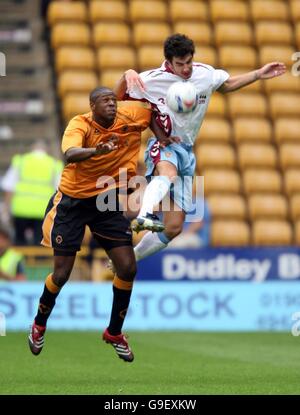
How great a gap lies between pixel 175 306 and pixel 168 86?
5786 mm

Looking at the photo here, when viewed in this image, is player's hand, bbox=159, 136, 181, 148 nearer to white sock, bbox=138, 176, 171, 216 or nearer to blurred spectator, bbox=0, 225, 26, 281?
white sock, bbox=138, 176, 171, 216

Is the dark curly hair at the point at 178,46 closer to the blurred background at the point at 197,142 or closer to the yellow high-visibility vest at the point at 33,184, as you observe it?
the blurred background at the point at 197,142

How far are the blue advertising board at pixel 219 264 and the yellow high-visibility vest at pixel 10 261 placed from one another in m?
1.51

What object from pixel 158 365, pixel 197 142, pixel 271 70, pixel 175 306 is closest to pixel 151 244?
pixel 158 365

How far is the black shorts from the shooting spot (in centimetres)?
986

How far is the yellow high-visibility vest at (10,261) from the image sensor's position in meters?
15.2

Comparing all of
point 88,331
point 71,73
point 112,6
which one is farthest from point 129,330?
point 112,6

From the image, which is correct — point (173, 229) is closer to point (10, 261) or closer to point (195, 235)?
point (10, 261)

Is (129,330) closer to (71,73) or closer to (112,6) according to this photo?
(71,73)

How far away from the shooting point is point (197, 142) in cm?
1845

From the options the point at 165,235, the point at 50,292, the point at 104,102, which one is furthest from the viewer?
the point at 165,235

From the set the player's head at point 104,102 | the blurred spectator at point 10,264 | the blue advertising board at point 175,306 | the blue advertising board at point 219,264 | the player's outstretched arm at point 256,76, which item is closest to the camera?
the player's head at point 104,102

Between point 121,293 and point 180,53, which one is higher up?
point 180,53

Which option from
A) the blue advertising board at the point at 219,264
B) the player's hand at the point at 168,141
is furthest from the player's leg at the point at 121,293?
the blue advertising board at the point at 219,264
